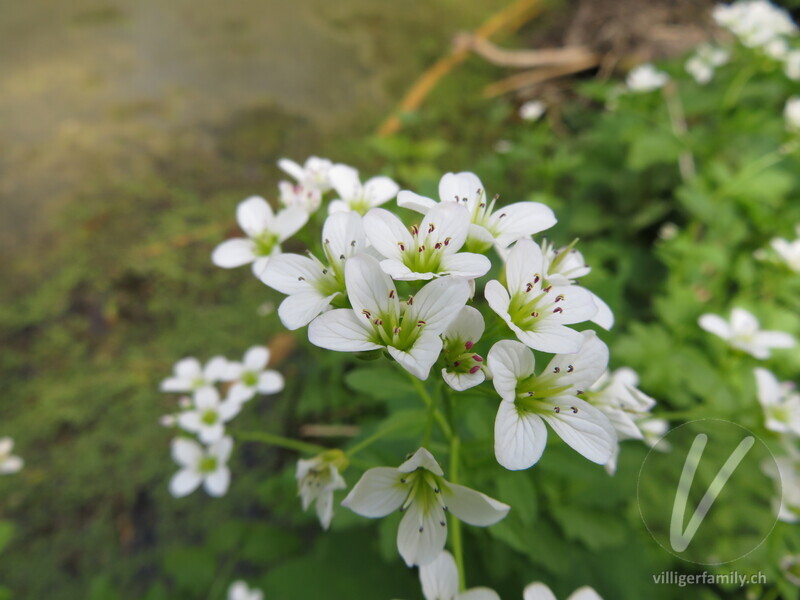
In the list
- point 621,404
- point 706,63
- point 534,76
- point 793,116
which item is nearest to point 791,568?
point 621,404

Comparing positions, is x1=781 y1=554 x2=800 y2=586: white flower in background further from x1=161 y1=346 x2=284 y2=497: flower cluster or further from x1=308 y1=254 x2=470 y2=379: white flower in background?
x1=161 y1=346 x2=284 y2=497: flower cluster

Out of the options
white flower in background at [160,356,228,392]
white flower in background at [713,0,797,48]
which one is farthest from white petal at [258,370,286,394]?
white flower in background at [713,0,797,48]

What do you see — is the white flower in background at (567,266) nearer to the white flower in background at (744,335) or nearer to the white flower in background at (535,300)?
the white flower in background at (535,300)

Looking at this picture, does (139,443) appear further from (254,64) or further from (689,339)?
(254,64)

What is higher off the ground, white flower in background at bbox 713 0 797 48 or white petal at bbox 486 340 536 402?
white petal at bbox 486 340 536 402

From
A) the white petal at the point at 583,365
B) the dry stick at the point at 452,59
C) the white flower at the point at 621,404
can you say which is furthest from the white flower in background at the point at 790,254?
the dry stick at the point at 452,59
